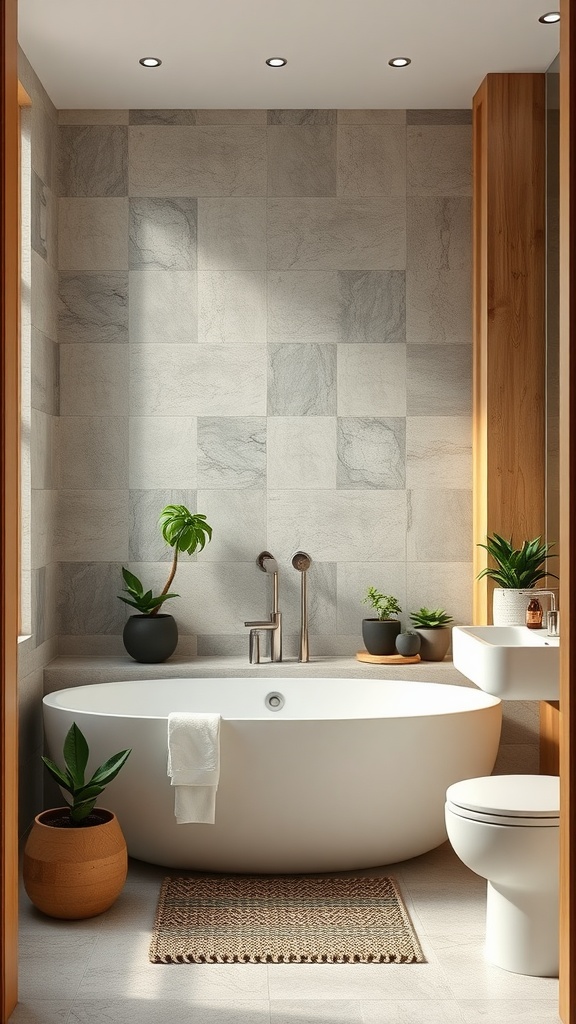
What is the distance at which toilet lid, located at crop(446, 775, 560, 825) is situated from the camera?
108 inches

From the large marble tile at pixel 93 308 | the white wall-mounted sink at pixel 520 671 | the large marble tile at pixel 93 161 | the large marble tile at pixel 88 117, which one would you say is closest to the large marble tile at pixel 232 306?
the large marble tile at pixel 93 308

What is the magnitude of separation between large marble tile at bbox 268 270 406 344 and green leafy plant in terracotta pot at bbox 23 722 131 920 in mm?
2088

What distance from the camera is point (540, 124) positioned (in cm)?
419

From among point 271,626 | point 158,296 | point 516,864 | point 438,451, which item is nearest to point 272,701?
point 271,626

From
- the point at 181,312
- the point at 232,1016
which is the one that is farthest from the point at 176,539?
the point at 232,1016

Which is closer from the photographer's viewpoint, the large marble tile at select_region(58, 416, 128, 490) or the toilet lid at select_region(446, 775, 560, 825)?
the toilet lid at select_region(446, 775, 560, 825)

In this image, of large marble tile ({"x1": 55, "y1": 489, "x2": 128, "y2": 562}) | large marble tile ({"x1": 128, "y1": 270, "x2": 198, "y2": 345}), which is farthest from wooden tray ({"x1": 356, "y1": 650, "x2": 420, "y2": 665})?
large marble tile ({"x1": 128, "y1": 270, "x2": 198, "y2": 345})

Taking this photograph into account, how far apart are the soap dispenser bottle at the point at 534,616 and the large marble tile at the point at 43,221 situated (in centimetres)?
235

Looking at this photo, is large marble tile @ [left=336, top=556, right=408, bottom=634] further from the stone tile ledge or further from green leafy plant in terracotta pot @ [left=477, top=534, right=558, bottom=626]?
green leafy plant in terracotta pot @ [left=477, top=534, right=558, bottom=626]

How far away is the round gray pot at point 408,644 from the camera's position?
166 inches

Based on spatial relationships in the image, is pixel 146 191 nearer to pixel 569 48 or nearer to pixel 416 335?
pixel 416 335

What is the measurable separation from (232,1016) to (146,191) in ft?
10.9

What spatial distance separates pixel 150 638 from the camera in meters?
4.21

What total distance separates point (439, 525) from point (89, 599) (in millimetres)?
1569
